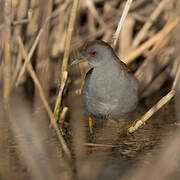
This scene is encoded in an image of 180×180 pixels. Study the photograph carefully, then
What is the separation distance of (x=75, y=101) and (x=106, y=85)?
161cm

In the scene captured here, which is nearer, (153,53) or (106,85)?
(106,85)

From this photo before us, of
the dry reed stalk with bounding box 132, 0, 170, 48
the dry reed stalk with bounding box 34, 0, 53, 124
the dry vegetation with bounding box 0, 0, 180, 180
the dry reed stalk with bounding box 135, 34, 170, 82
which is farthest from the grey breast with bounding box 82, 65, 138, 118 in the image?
the dry reed stalk with bounding box 132, 0, 170, 48

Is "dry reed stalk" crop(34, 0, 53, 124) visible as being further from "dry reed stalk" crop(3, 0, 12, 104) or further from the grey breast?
the grey breast

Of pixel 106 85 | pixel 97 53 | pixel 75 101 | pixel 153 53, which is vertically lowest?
Result: pixel 75 101

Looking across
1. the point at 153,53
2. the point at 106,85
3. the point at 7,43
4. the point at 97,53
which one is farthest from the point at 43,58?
the point at 106,85

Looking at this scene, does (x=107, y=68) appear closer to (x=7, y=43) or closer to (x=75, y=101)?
(x=7, y=43)

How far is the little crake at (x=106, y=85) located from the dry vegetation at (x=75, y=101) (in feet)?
0.68

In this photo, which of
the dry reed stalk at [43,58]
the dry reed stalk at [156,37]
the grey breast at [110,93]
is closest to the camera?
the grey breast at [110,93]

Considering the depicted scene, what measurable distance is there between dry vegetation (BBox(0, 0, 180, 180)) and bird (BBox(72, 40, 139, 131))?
208 mm

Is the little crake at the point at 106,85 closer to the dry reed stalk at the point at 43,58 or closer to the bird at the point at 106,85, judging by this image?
the bird at the point at 106,85

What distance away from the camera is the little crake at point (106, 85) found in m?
3.43

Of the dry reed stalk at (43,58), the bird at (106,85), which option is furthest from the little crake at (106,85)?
the dry reed stalk at (43,58)

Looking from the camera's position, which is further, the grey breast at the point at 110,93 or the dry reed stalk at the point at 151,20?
the dry reed stalk at the point at 151,20

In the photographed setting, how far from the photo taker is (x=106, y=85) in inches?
135
